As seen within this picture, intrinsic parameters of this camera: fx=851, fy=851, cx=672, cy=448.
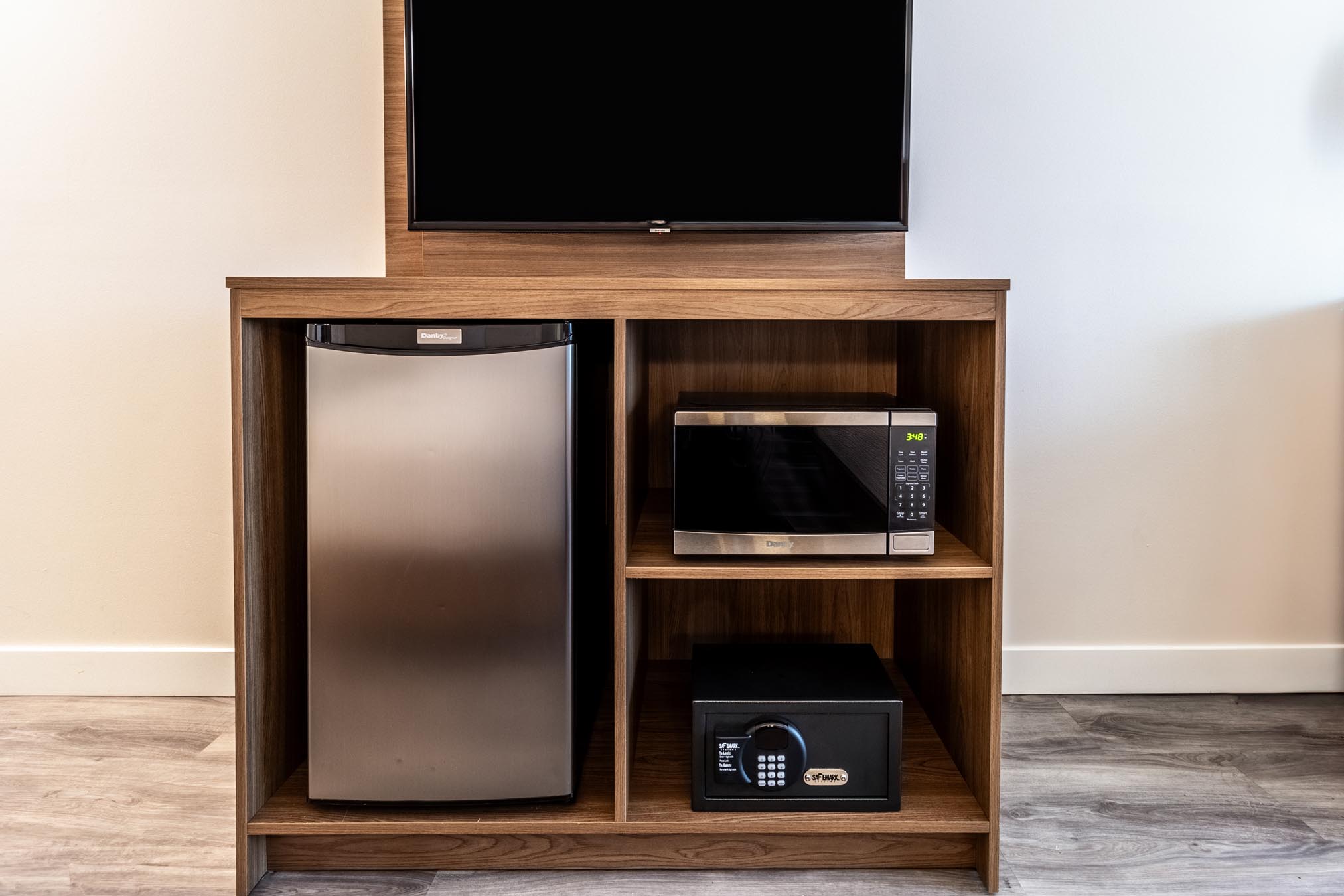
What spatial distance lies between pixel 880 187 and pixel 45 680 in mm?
2140

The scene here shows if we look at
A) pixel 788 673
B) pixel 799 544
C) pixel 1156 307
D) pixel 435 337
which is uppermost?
pixel 1156 307

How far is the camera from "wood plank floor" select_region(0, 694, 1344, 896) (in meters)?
1.28

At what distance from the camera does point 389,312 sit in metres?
1.22

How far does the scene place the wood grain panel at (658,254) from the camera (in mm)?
1643

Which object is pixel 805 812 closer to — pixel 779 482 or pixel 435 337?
pixel 779 482

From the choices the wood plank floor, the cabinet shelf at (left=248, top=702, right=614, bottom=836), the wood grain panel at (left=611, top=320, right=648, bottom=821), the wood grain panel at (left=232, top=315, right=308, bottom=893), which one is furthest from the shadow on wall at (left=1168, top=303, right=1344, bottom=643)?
the wood grain panel at (left=232, top=315, right=308, bottom=893)

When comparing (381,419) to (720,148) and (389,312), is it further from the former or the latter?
(720,148)

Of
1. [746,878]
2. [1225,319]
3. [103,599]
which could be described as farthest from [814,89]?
[103,599]

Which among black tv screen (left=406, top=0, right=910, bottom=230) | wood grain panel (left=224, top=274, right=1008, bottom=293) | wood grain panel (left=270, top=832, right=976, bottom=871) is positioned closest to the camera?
wood grain panel (left=224, top=274, right=1008, bottom=293)

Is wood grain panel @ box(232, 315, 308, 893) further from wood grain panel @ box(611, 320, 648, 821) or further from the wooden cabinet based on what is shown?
wood grain panel @ box(611, 320, 648, 821)

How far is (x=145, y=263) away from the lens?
1.91 metres

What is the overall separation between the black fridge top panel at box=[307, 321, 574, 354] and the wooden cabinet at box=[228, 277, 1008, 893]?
0.08 ft

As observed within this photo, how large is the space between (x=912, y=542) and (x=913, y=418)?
0.19 metres

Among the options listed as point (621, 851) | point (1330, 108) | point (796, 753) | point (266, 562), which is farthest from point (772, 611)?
point (1330, 108)
